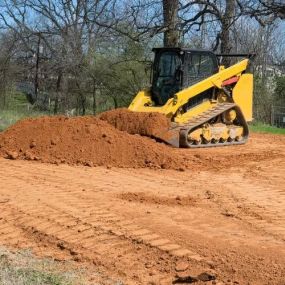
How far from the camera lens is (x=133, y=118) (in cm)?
1461

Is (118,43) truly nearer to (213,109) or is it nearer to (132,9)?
(132,9)

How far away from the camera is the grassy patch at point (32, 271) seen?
15.0 feet

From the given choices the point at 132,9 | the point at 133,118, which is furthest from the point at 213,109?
the point at 132,9

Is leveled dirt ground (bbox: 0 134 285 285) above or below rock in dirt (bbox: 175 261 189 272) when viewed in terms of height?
above

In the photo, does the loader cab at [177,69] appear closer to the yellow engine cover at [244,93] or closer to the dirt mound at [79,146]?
the yellow engine cover at [244,93]

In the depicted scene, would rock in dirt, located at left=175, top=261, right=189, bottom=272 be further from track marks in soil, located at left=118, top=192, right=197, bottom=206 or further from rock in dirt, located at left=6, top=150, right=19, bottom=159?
rock in dirt, located at left=6, top=150, right=19, bottom=159

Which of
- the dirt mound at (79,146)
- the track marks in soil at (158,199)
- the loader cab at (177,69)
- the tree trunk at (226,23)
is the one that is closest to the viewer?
the track marks in soil at (158,199)

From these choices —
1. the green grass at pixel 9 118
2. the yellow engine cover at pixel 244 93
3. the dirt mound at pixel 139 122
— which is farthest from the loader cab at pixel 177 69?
the green grass at pixel 9 118

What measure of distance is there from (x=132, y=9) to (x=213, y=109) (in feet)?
31.4

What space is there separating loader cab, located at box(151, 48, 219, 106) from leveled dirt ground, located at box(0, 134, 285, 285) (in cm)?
502

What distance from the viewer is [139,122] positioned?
14391 millimetres

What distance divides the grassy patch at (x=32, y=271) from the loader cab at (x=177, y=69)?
10808 mm

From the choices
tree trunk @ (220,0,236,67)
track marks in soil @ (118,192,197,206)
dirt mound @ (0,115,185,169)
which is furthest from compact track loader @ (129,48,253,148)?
tree trunk @ (220,0,236,67)

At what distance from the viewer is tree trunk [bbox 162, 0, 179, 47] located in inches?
906
